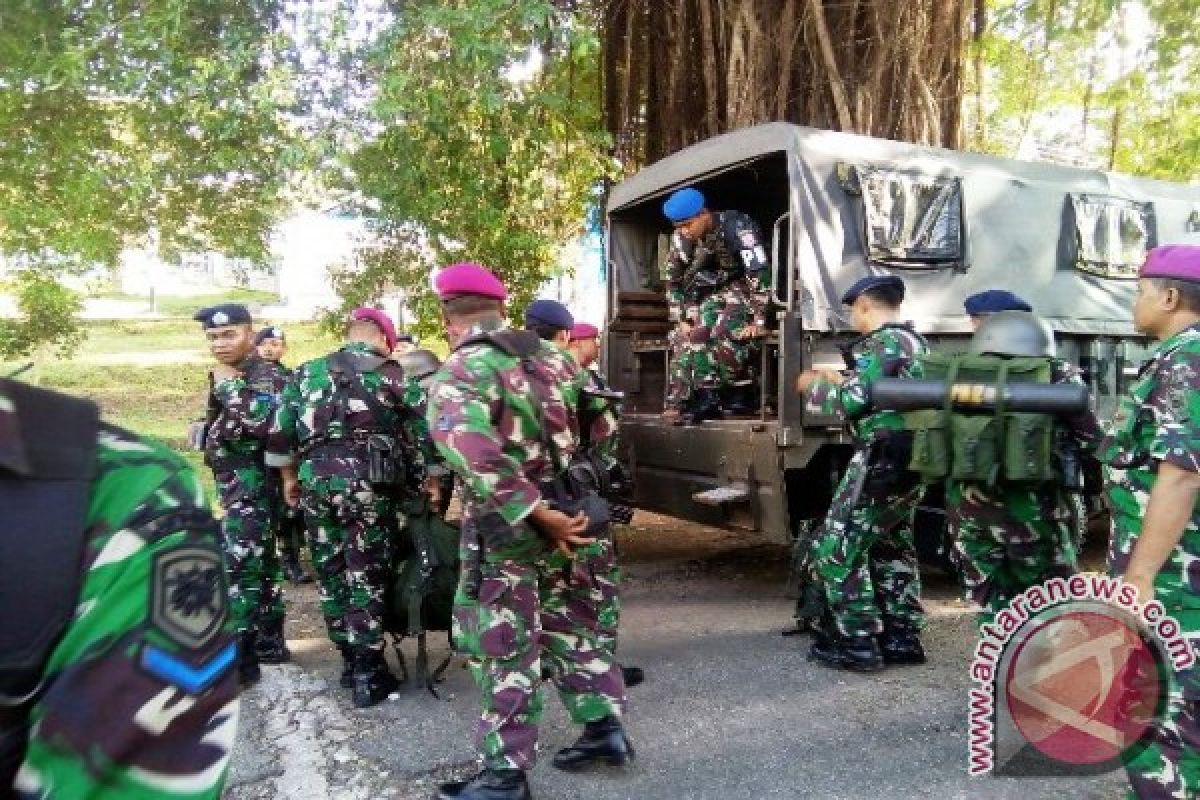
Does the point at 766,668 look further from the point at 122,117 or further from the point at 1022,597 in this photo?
the point at 122,117

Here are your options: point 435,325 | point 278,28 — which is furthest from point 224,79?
point 435,325

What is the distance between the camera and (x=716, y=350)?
5.83 metres

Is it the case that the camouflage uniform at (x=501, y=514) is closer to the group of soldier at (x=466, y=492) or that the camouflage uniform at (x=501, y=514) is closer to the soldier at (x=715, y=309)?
the group of soldier at (x=466, y=492)

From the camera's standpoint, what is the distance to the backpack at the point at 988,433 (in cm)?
313

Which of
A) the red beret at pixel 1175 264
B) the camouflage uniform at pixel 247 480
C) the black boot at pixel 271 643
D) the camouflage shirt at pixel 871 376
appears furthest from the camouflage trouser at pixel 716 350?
the red beret at pixel 1175 264

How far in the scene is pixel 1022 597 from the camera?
342 cm

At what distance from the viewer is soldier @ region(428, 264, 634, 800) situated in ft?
9.32

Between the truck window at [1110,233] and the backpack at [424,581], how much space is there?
444cm

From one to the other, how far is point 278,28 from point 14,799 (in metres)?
6.87

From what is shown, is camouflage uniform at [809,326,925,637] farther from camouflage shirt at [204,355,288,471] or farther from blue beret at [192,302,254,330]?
blue beret at [192,302,254,330]

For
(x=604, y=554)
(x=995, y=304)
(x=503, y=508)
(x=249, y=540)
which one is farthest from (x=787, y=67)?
(x=503, y=508)

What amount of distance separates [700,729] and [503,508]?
4.30ft

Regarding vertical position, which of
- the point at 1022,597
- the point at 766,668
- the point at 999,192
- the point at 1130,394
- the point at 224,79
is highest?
the point at 224,79

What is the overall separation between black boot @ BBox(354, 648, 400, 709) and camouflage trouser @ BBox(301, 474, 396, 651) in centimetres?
4
